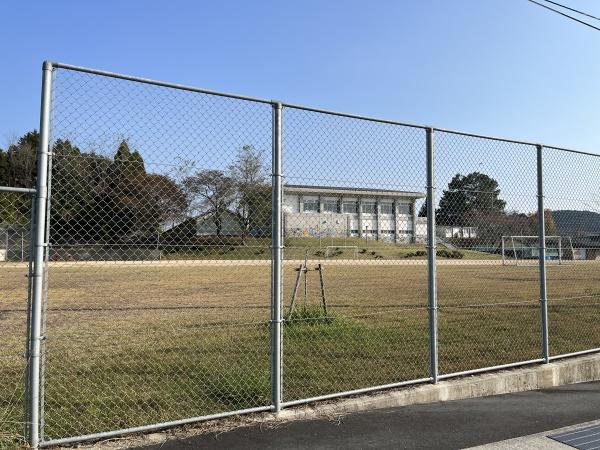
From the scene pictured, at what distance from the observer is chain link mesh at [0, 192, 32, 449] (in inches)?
164

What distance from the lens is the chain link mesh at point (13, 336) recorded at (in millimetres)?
4176

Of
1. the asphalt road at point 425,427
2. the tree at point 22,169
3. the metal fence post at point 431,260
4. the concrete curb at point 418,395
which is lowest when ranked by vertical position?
the asphalt road at point 425,427

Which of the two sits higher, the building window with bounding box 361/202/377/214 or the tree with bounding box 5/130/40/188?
the tree with bounding box 5/130/40/188

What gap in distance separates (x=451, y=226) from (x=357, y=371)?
2169 mm

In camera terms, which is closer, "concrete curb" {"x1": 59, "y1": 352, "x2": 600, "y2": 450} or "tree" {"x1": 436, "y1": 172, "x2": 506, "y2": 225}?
"concrete curb" {"x1": 59, "y1": 352, "x2": 600, "y2": 450}

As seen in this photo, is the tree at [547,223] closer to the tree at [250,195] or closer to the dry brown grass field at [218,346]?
the dry brown grass field at [218,346]

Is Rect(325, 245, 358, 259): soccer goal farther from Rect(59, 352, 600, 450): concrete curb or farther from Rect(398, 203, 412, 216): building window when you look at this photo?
Rect(59, 352, 600, 450): concrete curb

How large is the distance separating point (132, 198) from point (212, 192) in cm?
72

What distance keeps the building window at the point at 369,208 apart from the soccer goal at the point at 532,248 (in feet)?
8.01

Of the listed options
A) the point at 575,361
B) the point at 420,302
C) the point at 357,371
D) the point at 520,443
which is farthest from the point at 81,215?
the point at 420,302

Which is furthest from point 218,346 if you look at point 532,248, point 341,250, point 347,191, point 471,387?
point 532,248

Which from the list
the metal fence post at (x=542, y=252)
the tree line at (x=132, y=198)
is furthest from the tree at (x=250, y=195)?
the metal fence post at (x=542, y=252)

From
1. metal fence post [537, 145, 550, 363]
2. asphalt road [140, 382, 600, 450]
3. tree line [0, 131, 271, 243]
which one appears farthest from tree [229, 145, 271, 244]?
metal fence post [537, 145, 550, 363]

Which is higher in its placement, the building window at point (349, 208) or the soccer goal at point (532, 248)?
the building window at point (349, 208)
